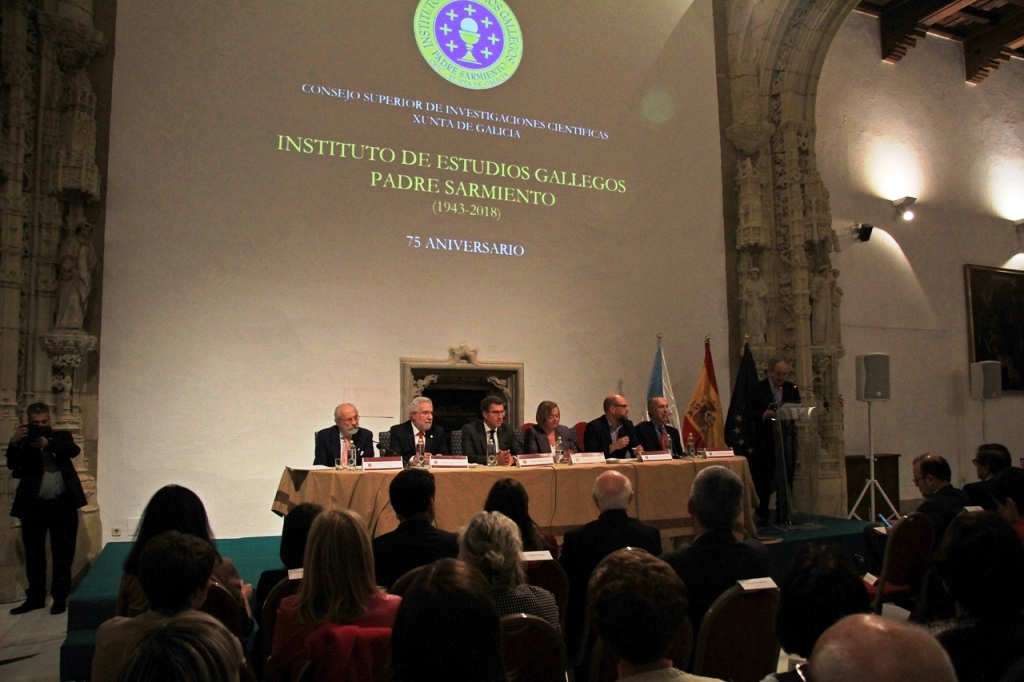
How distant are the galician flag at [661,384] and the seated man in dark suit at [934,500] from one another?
3.35 m

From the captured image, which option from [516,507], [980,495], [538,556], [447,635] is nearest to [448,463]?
[516,507]

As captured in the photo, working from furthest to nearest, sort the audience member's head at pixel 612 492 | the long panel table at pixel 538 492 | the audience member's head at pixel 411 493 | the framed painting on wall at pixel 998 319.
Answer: the framed painting on wall at pixel 998 319
the long panel table at pixel 538 492
the audience member's head at pixel 612 492
the audience member's head at pixel 411 493

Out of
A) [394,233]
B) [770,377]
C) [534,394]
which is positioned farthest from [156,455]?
[770,377]

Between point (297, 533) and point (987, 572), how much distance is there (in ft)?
7.28

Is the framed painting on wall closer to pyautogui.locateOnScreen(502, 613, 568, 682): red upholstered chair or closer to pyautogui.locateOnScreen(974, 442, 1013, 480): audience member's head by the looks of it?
pyautogui.locateOnScreen(974, 442, 1013, 480): audience member's head

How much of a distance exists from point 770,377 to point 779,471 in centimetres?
134

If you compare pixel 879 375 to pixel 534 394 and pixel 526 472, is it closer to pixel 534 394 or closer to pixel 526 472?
pixel 534 394

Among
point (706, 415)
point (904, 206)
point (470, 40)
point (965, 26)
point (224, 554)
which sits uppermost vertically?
point (965, 26)

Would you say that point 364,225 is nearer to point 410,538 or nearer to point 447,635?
point 410,538

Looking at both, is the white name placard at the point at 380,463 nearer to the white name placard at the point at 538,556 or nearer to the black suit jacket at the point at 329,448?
the black suit jacket at the point at 329,448

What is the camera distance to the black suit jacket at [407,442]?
18.8 ft

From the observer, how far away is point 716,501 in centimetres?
279

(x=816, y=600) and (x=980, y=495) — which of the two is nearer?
(x=816, y=600)

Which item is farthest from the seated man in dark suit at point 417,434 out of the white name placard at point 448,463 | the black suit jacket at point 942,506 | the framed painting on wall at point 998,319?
the framed painting on wall at point 998,319
